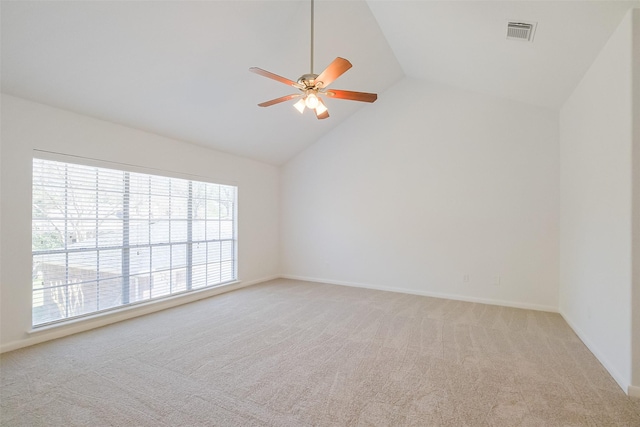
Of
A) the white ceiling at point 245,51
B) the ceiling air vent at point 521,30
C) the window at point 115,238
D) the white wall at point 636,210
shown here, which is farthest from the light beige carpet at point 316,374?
the ceiling air vent at point 521,30

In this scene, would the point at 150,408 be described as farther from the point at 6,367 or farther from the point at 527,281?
the point at 527,281

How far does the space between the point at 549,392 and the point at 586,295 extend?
1.47m

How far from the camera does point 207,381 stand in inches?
92.5

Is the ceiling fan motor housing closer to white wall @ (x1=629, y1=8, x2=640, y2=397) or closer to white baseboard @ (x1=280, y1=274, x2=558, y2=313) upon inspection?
white wall @ (x1=629, y1=8, x2=640, y2=397)

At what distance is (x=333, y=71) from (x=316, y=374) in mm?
2470

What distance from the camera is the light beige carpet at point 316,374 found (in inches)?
77.1

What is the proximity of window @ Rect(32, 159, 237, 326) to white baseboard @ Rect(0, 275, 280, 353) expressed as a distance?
91 millimetres

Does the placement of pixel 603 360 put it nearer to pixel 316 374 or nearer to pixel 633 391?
pixel 633 391

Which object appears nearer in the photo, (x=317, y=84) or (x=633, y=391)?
(x=633, y=391)

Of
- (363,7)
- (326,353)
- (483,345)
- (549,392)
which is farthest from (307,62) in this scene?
(549,392)

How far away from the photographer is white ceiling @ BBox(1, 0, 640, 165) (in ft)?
8.08

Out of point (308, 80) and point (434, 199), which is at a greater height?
point (308, 80)

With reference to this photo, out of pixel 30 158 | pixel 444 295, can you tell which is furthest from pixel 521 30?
pixel 30 158

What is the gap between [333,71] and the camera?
235 centimetres
